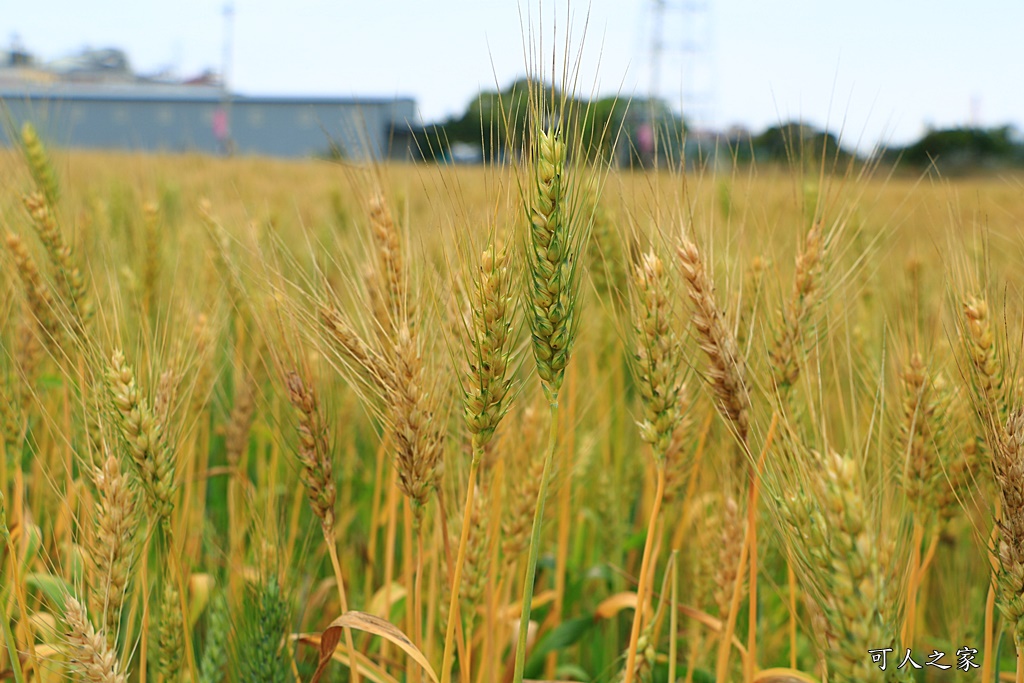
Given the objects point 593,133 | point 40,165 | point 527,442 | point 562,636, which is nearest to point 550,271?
point 593,133

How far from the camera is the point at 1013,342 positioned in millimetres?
1145

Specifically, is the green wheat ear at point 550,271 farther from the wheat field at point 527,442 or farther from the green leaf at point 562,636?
the green leaf at point 562,636

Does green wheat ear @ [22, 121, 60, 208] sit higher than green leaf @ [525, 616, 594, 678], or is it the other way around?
green wheat ear @ [22, 121, 60, 208]

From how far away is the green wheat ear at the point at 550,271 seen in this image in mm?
937

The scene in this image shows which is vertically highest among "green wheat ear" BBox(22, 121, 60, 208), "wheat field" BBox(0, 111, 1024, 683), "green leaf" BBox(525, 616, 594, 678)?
"green wheat ear" BBox(22, 121, 60, 208)

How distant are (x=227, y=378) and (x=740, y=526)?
7.70 feet

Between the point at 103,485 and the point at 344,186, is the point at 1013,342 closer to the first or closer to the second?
the point at 103,485

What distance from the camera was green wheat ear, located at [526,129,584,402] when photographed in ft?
3.07

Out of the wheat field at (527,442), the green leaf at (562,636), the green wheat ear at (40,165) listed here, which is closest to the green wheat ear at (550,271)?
the wheat field at (527,442)

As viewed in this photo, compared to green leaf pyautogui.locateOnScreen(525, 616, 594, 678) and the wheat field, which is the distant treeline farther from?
green leaf pyautogui.locateOnScreen(525, 616, 594, 678)

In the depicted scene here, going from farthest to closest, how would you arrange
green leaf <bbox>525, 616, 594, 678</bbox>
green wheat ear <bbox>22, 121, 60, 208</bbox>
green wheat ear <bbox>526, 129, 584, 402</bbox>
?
green wheat ear <bbox>22, 121, 60, 208</bbox> → green leaf <bbox>525, 616, 594, 678</bbox> → green wheat ear <bbox>526, 129, 584, 402</bbox>

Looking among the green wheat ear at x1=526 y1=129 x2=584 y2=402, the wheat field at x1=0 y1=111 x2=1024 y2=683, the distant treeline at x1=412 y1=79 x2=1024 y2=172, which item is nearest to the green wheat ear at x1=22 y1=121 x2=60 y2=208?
the wheat field at x1=0 y1=111 x2=1024 y2=683

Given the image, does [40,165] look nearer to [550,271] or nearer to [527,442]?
[527,442]

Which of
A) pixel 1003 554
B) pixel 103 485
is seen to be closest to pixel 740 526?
pixel 1003 554
